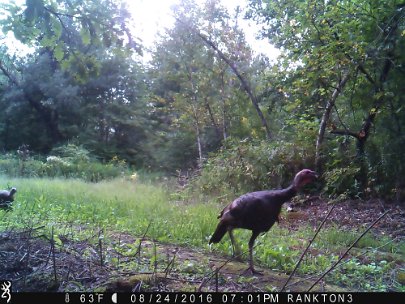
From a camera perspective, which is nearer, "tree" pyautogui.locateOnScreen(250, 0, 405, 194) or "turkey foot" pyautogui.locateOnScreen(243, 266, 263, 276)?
"turkey foot" pyautogui.locateOnScreen(243, 266, 263, 276)

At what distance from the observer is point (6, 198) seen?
3754mm

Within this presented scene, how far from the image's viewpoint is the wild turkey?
3.72 m

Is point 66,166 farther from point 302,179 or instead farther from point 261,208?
point 302,179

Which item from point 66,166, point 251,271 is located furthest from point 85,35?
point 66,166

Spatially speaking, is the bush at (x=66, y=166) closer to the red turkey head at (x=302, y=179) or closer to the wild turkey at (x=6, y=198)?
the wild turkey at (x=6, y=198)

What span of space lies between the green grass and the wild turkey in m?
0.09

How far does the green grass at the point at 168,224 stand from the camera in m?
2.68

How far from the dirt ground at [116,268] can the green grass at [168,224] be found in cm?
23

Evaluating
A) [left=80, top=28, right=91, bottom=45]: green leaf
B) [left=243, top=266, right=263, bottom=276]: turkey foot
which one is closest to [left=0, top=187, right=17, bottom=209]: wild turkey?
[left=80, top=28, right=91, bottom=45]: green leaf

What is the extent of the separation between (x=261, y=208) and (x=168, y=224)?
1.42 metres

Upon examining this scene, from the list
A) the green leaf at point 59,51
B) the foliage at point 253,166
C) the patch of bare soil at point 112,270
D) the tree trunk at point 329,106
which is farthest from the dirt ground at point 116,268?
the tree trunk at point 329,106

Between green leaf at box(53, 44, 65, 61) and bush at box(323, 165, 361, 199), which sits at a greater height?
green leaf at box(53, 44, 65, 61)

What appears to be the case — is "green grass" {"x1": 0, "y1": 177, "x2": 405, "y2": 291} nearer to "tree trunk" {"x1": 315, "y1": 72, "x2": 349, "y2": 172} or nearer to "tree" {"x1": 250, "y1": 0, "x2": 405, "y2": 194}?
"tree" {"x1": 250, "y1": 0, "x2": 405, "y2": 194}

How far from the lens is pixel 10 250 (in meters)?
2.44
